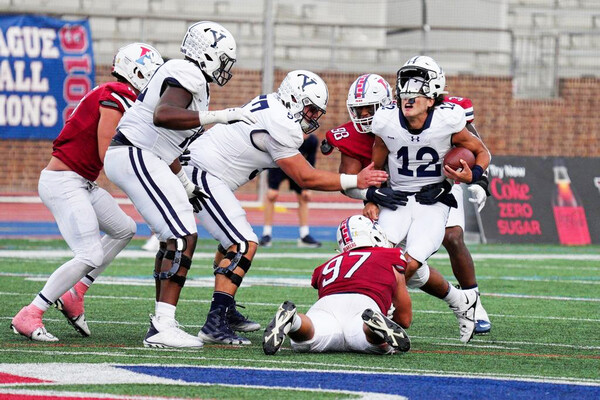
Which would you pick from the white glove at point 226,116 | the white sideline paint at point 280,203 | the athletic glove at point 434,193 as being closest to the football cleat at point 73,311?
the white glove at point 226,116

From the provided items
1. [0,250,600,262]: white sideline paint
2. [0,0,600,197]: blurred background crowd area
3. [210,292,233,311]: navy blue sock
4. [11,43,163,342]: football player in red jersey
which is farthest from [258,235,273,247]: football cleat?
[210,292,233,311]: navy blue sock

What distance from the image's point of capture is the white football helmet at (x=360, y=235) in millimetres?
6262

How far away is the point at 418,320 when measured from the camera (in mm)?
7699

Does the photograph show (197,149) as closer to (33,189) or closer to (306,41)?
(33,189)

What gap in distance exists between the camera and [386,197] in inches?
263

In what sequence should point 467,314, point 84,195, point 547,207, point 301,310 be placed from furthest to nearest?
point 547,207, point 301,310, point 467,314, point 84,195

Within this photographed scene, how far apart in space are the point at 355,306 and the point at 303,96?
4.32ft

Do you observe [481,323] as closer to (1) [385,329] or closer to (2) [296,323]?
(1) [385,329]

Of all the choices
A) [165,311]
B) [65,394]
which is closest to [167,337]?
[165,311]

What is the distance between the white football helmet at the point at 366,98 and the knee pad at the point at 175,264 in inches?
59.1

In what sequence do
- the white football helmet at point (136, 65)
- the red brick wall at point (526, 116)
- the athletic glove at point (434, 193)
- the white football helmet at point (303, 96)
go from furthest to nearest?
the red brick wall at point (526, 116) < the athletic glove at point (434, 193) < the white football helmet at point (136, 65) < the white football helmet at point (303, 96)

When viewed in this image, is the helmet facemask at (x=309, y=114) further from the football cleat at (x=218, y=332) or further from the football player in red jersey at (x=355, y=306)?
the football cleat at (x=218, y=332)

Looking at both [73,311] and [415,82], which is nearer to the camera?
[73,311]

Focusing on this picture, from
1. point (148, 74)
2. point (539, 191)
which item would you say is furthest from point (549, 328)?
point (539, 191)
